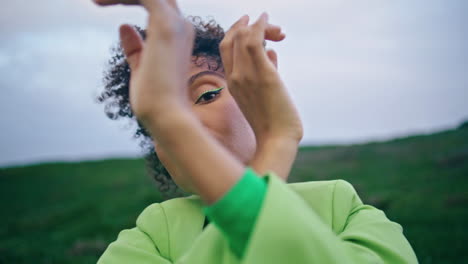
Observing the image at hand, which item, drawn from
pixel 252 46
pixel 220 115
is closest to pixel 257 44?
pixel 252 46

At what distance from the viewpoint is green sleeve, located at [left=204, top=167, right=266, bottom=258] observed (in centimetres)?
75

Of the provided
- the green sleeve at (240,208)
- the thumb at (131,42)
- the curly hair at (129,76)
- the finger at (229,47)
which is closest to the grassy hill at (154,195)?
the curly hair at (129,76)

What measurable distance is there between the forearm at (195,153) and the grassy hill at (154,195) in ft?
10.8

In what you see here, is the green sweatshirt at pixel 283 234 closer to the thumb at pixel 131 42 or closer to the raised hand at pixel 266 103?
the raised hand at pixel 266 103

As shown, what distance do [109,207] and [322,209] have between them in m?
7.04

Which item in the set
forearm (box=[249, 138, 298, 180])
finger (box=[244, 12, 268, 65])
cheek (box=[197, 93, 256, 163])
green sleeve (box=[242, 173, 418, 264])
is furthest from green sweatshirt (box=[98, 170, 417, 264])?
finger (box=[244, 12, 268, 65])

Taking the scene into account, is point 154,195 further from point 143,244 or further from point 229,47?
point 229,47

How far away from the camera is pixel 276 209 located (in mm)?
765

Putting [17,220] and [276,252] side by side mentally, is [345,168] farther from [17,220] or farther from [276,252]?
[276,252]

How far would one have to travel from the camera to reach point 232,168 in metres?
0.77

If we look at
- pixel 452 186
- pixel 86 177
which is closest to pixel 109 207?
pixel 86 177

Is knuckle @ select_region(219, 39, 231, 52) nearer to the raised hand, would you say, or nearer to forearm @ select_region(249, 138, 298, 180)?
the raised hand

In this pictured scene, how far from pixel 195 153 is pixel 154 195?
286 inches

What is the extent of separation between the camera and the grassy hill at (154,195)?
4.73m
